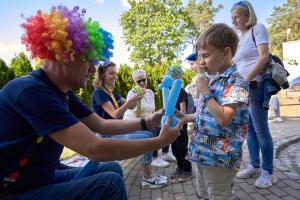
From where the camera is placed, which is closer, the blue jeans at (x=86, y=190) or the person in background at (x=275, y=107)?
the blue jeans at (x=86, y=190)

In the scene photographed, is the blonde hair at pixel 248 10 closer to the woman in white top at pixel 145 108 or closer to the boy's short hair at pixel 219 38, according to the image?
the boy's short hair at pixel 219 38

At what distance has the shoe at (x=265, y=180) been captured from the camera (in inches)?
143

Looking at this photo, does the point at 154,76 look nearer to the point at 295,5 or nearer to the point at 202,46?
the point at 202,46

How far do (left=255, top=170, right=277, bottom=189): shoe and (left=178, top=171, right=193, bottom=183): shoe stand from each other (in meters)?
0.92

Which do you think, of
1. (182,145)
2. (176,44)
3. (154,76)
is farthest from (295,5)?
(182,145)

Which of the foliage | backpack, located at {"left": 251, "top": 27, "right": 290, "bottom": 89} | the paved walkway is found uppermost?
A: the foliage

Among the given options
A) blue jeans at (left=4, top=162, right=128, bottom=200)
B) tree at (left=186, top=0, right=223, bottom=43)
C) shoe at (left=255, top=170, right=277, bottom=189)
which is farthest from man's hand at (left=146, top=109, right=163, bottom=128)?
tree at (left=186, top=0, right=223, bottom=43)

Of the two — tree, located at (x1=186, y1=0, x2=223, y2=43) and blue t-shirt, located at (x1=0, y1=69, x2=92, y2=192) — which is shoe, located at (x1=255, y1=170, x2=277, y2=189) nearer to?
blue t-shirt, located at (x1=0, y1=69, x2=92, y2=192)

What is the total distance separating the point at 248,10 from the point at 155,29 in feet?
114

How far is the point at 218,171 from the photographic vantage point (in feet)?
8.11

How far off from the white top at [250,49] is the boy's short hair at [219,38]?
102 centimetres

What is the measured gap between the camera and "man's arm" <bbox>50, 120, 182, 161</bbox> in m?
1.73

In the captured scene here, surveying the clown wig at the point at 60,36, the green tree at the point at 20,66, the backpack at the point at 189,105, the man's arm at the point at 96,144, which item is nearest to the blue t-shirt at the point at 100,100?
the backpack at the point at 189,105

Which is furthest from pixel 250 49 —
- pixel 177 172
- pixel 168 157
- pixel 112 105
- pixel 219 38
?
pixel 168 157
